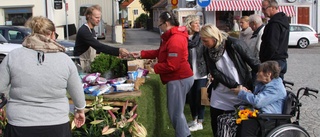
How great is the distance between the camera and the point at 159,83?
600cm

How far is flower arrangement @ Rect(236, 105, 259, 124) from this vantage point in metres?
4.66

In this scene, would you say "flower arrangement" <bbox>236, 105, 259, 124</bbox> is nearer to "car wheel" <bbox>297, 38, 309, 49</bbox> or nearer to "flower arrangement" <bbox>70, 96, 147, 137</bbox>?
"flower arrangement" <bbox>70, 96, 147, 137</bbox>

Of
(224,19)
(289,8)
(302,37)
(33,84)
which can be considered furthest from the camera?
(224,19)

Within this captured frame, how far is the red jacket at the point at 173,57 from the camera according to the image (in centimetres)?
517

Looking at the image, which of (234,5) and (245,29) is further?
(234,5)

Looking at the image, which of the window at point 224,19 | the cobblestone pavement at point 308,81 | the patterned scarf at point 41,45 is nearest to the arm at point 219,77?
the patterned scarf at point 41,45

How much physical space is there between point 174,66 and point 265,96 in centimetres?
A: 106

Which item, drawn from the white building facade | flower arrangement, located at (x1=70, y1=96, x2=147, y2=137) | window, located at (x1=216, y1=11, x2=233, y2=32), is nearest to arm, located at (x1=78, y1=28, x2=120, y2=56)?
flower arrangement, located at (x1=70, y1=96, x2=147, y2=137)

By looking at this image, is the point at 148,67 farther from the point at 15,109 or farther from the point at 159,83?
the point at 15,109

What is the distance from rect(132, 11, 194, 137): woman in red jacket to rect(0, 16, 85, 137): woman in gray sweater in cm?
179

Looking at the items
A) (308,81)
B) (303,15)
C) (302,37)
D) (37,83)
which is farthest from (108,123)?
(303,15)

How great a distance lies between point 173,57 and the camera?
5.17 metres

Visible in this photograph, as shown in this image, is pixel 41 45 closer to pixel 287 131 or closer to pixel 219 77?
pixel 219 77

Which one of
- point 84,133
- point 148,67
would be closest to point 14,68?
point 84,133
